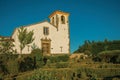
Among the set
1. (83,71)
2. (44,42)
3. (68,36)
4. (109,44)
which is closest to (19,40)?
(44,42)

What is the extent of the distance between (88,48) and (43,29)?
10159mm

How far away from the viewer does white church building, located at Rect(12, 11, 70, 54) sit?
36250 millimetres

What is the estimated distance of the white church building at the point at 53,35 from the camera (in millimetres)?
36250

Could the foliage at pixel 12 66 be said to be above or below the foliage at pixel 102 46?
below

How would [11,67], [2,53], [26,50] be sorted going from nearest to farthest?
[11,67] < [2,53] < [26,50]

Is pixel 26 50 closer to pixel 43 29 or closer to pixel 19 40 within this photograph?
pixel 19 40

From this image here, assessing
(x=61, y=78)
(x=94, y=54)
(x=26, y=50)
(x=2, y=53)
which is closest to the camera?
(x=61, y=78)

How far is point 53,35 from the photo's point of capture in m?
37.8

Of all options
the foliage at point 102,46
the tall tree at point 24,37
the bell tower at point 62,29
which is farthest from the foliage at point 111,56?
the tall tree at point 24,37

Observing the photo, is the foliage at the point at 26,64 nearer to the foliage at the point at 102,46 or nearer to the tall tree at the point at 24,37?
the tall tree at the point at 24,37

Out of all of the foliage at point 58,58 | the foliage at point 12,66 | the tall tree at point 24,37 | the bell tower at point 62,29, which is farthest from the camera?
the bell tower at point 62,29

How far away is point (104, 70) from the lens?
17.6 m

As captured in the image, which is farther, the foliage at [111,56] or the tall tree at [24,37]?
the tall tree at [24,37]

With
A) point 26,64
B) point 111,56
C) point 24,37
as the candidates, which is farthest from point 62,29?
point 26,64
